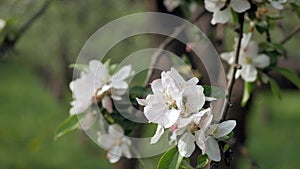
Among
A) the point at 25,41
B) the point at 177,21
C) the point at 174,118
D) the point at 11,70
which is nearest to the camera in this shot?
the point at 174,118

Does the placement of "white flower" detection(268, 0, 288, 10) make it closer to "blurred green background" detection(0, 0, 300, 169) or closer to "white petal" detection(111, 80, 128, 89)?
"white petal" detection(111, 80, 128, 89)

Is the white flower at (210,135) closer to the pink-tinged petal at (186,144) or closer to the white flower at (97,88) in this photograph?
the pink-tinged petal at (186,144)

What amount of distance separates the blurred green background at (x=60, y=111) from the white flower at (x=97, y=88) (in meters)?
0.74

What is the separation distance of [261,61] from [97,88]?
0.42 metres

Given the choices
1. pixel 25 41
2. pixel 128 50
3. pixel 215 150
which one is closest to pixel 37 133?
pixel 25 41

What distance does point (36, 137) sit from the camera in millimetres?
7203

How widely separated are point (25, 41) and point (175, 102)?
5.48 m

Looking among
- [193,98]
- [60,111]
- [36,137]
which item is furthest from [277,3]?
[60,111]

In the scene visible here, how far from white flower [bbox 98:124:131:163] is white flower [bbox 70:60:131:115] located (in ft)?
0.24

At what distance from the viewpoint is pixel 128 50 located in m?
5.29

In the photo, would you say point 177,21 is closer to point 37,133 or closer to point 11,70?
point 37,133

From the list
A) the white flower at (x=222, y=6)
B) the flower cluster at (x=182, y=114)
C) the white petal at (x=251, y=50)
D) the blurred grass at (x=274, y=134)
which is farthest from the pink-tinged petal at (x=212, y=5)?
the blurred grass at (x=274, y=134)

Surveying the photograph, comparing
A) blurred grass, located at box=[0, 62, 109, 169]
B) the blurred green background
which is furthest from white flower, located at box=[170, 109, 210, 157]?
→ blurred grass, located at box=[0, 62, 109, 169]

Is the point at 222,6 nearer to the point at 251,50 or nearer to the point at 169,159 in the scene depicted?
the point at 251,50
